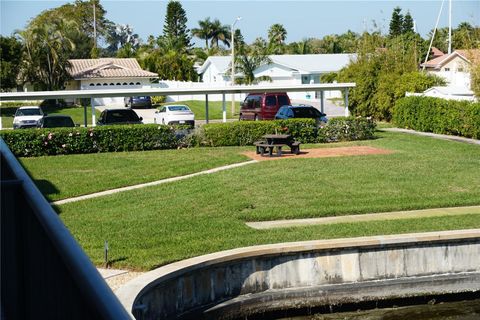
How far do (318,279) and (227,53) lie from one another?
81.5 meters

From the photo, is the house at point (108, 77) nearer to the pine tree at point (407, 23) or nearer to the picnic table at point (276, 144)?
the picnic table at point (276, 144)

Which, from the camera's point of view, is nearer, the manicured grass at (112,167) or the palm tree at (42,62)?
the manicured grass at (112,167)

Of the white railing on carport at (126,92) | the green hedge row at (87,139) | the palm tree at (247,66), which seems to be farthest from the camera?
the palm tree at (247,66)

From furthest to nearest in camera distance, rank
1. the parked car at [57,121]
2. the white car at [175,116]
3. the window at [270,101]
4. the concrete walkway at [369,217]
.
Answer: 1. the white car at [175,116]
2. the window at [270,101]
3. the parked car at [57,121]
4. the concrete walkway at [369,217]

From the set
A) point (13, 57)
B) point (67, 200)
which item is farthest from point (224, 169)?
point (13, 57)

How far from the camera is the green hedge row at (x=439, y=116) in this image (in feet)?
94.6

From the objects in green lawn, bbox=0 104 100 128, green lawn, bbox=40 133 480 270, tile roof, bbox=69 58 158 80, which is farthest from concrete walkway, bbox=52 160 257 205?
tile roof, bbox=69 58 158 80

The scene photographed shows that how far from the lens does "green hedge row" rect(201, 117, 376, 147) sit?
27562 mm

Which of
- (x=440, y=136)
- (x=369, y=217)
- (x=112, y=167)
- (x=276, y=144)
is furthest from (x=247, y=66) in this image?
(x=369, y=217)

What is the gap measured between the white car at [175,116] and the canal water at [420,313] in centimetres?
2559

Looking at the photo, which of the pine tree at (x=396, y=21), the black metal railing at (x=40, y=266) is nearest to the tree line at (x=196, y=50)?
the pine tree at (x=396, y=21)

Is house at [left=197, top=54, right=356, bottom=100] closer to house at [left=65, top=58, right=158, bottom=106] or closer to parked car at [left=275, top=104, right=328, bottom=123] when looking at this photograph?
house at [left=65, top=58, right=158, bottom=106]

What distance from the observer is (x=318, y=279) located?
12.1m

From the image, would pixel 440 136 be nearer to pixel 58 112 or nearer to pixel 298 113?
pixel 298 113
